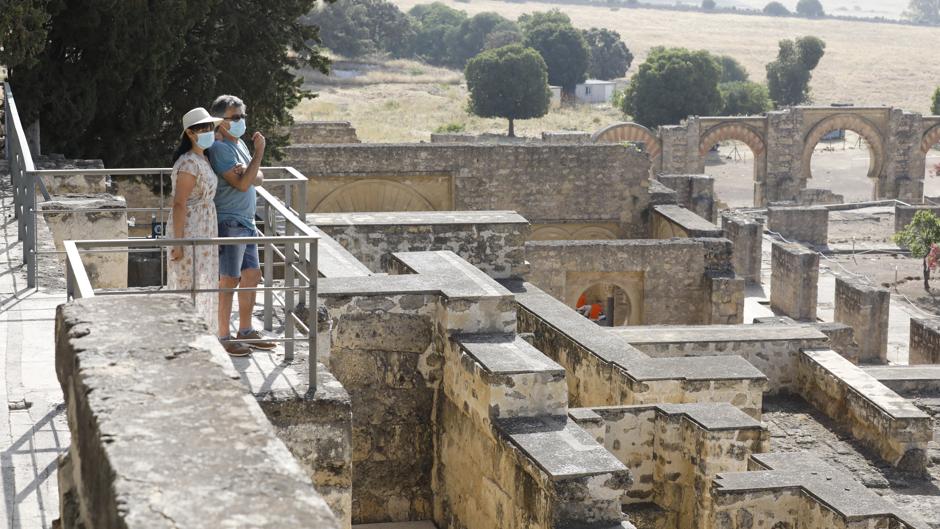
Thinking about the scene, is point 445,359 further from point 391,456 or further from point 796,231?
point 796,231

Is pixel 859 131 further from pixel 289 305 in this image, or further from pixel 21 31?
pixel 289 305

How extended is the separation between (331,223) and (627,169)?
36.1ft

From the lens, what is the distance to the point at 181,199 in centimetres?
670

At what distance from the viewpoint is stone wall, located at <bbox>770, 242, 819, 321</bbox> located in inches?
1112

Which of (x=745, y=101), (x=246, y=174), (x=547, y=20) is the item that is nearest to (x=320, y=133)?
(x=246, y=174)

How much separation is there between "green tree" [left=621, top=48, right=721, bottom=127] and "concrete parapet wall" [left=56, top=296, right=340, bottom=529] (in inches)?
2418

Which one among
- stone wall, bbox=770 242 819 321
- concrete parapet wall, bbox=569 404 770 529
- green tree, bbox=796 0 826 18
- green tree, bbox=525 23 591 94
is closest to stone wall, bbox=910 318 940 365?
stone wall, bbox=770 242 819 321

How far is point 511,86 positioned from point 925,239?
121ft

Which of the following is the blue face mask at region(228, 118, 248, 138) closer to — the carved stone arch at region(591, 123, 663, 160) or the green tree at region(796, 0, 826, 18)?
the carved stone arch at region(591, 123, 663, 160)

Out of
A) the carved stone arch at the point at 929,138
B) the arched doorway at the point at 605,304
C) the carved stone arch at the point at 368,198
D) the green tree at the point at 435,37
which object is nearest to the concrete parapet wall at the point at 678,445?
the arched doorway at the point at 605,304

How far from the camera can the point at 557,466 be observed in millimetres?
7387

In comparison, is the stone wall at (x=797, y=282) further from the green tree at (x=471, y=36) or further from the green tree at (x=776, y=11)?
the green tree at (x=776, y=11)

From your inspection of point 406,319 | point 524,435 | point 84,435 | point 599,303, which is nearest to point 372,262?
point 406,319

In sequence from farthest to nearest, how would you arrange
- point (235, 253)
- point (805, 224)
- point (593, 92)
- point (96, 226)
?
point (593, 92), point (805, 224), point (96, 226), point (235, 253)
